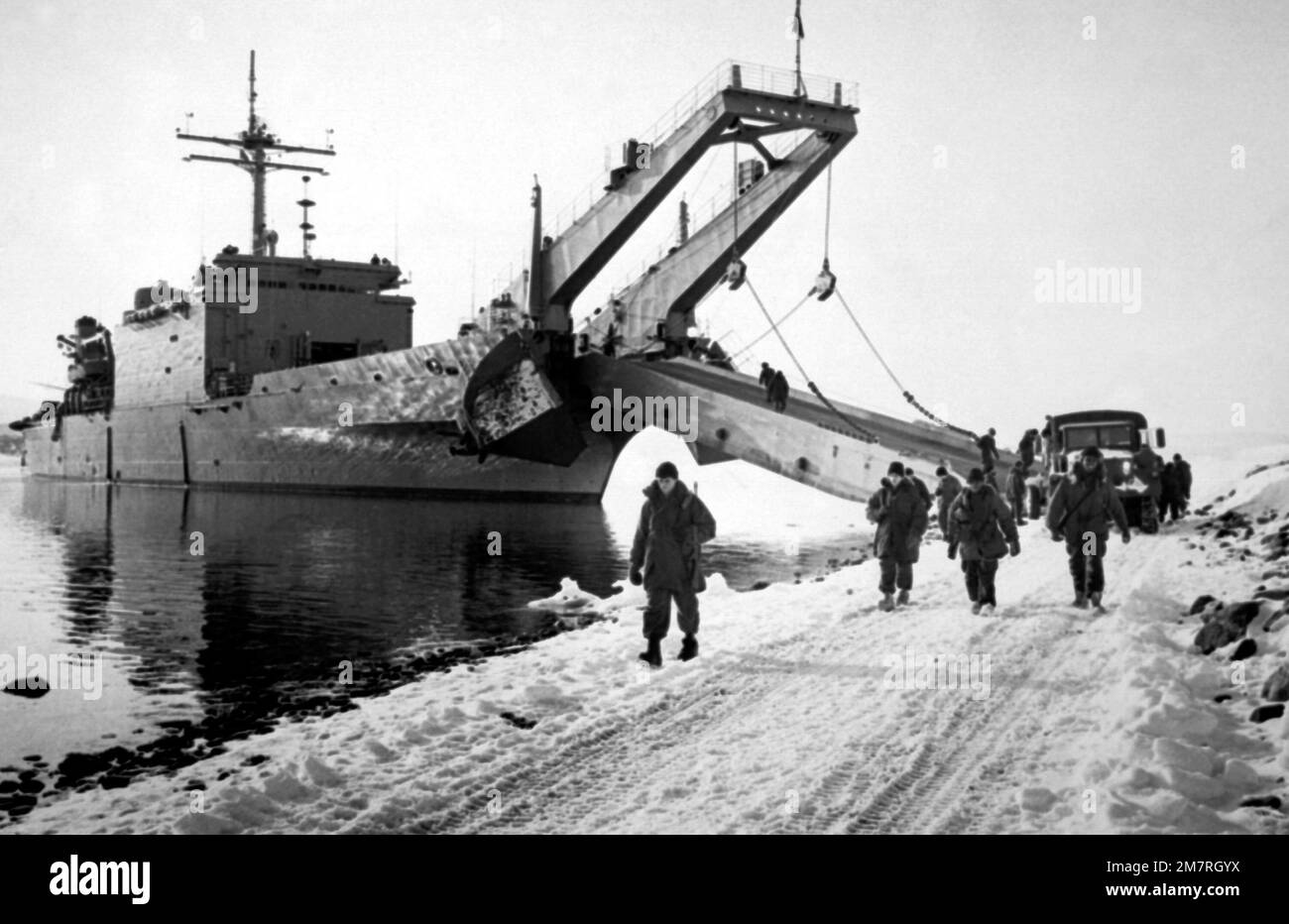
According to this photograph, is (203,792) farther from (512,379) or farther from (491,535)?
(512,379)

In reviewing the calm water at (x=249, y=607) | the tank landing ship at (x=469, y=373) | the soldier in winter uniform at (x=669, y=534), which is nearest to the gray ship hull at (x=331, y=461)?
the tank landing ship at (x=469, y=373)

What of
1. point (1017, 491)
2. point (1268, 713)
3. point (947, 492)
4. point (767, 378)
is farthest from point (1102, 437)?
point (1268, 713)

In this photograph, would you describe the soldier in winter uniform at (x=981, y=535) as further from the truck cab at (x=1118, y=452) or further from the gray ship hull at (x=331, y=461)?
the gray ship hull at (x=331, y=461)

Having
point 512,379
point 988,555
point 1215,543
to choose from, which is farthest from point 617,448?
point 988,555

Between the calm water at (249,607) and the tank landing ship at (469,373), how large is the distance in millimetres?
2611

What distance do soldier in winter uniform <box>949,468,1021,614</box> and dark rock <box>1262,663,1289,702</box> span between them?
11.7 feet

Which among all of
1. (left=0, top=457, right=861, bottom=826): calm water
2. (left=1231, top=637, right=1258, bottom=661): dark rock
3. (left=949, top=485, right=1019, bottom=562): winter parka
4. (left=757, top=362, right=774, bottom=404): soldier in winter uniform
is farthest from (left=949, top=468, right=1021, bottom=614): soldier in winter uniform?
(left=757, top=362, right=774, bottom=404): soldier in winter uniform

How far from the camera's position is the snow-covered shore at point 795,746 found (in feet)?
14.4

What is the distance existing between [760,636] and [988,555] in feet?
7.71

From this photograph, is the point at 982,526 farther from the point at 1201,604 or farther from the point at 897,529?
the point at 1201,604

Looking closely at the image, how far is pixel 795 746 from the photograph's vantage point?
533cm

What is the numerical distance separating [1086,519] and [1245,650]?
117 inches

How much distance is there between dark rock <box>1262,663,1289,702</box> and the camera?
559 centimetres
